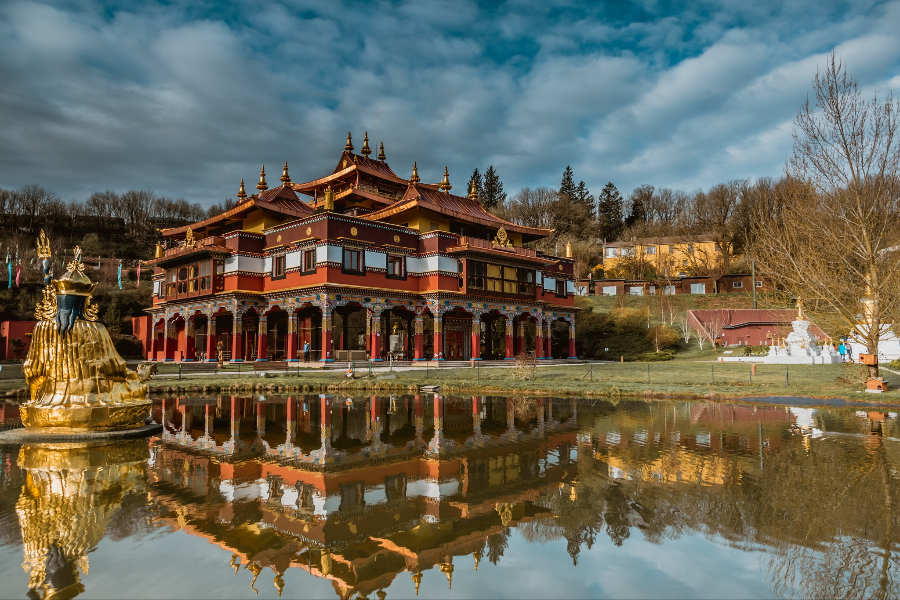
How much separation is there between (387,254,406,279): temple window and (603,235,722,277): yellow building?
52.6m

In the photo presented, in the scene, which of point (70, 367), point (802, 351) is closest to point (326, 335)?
point (70, 367)

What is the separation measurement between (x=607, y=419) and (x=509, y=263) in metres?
29.2

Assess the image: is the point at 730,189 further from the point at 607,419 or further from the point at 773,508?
the point at 773,508

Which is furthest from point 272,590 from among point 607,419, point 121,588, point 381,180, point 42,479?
point 381,180

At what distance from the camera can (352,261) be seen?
37.4 meters

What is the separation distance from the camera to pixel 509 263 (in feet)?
145

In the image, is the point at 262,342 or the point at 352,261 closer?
the point at 352,261

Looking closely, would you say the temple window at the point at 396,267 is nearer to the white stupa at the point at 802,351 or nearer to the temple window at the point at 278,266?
the temple window at the point at 278,266

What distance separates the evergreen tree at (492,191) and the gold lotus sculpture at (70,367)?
9292 centimetres

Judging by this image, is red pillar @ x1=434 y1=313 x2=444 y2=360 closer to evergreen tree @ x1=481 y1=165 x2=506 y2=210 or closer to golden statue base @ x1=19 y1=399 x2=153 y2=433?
golden statue base @ x1=19 y1=399 x2=153 y2=433

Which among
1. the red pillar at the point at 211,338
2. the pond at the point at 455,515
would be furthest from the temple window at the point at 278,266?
the pond at the point at 455,515

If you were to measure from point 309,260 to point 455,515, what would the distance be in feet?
106

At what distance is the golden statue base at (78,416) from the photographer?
11.2 metres

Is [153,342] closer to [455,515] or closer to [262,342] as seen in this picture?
[262,342]
